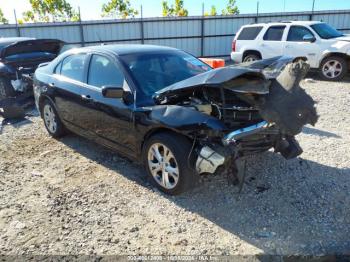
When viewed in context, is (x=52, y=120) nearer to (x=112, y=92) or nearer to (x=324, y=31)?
(x=112, y=92)

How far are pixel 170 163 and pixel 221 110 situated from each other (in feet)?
2.73

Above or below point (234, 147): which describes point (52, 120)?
below

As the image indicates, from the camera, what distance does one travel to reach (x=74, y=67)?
203 inches

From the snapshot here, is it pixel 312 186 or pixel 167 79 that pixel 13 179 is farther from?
pixel 312 186

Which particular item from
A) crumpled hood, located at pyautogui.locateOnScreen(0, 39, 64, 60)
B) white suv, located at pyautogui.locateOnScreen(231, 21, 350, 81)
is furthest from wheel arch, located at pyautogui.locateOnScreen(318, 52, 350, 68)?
crumpled hood, located at pyautogui.locateOnScreen(0, 39, 64, 60)

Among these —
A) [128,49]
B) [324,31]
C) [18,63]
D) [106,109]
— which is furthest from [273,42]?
[106,109]

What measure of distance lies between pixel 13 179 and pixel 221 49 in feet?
47.8

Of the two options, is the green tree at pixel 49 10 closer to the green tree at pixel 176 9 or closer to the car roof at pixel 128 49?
the green tree at pixel 176 9

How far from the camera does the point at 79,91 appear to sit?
483cm

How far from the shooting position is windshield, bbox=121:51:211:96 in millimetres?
4188

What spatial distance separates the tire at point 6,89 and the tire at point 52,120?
9.61 ft

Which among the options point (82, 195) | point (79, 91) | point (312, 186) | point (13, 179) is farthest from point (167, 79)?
point (13, 179)

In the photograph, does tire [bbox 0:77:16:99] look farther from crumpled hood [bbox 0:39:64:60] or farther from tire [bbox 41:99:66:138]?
tire [bbox 41:99:66:138]

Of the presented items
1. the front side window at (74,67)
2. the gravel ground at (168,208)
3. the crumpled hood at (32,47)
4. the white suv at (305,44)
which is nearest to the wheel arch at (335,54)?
the white suv at (305,44)
